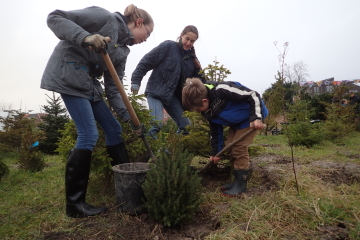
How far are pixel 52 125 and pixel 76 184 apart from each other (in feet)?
20.4

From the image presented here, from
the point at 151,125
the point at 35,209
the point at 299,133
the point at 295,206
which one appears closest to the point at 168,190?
the point at 295,206

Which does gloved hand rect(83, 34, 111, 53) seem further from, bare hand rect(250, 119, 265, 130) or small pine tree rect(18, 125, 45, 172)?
small pine tree rect(18, 125, 45, 172)

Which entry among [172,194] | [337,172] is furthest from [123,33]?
[337,172]

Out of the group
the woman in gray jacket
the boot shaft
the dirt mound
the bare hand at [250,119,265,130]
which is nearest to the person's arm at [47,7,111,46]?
the woman in gray jacket

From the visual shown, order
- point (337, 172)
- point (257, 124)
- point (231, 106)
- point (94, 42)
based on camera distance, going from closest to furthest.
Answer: point (94, 42) → point (257, 124) → point (231, 106) → point (337, 172)

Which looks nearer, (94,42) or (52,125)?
(94,42)

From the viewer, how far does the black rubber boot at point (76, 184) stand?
2357 mm

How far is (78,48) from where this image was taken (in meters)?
2.31

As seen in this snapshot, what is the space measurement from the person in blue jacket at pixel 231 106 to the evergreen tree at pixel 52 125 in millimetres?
6132

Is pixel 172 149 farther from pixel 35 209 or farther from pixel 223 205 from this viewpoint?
pixel 35 209

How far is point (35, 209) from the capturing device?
2.69 metres

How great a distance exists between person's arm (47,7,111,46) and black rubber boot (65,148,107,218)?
3.22ft

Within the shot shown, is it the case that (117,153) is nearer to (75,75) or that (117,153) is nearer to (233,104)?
(75,75)

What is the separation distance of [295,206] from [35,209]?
2502 millimetres
